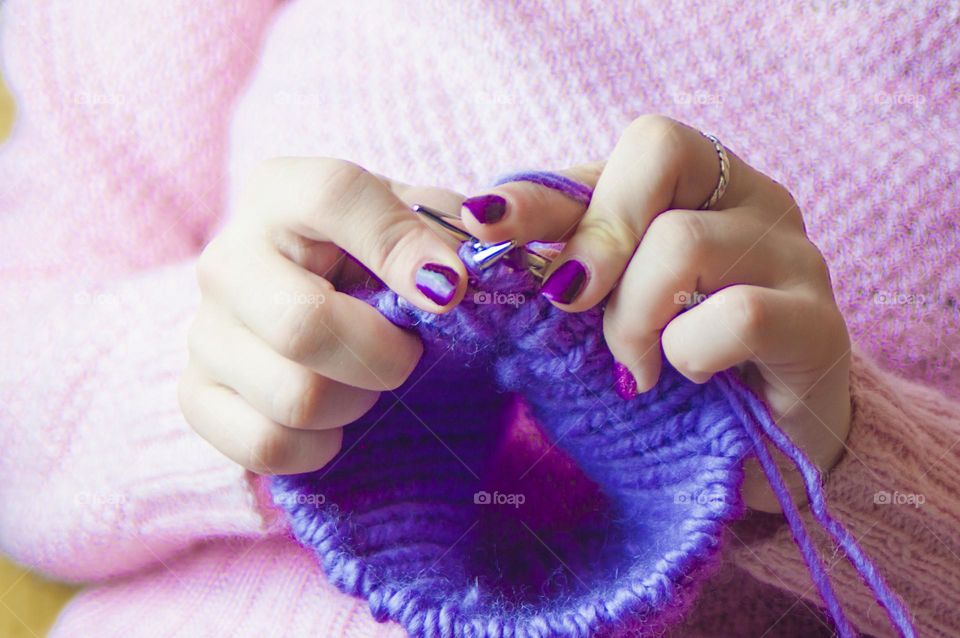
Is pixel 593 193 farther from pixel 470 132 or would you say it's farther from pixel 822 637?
pixel 822 637

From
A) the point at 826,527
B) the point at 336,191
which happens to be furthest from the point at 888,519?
the point at 336,191

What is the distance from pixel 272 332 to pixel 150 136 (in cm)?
53

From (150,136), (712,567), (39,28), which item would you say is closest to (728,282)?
(712,567)

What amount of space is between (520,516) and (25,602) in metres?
0.57

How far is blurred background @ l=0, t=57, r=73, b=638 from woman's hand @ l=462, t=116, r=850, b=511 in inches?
27.8

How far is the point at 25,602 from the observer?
774 mm

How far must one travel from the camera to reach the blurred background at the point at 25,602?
767 mm

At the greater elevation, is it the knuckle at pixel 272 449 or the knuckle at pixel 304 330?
the knuckle at pixel 304 330

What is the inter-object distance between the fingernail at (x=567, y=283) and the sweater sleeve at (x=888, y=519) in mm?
249

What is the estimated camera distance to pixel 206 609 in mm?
621

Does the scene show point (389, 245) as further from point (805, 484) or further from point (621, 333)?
point (805, 484)

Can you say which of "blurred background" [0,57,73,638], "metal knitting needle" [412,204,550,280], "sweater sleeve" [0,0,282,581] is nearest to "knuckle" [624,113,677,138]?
"metal knitting needle" [412,204,550,280]

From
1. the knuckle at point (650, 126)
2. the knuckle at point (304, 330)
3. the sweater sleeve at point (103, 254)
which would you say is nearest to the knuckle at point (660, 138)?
the knuckle at point (650, 126)

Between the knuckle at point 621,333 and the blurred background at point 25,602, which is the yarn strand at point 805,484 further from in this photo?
the blurred background at point 25,602
